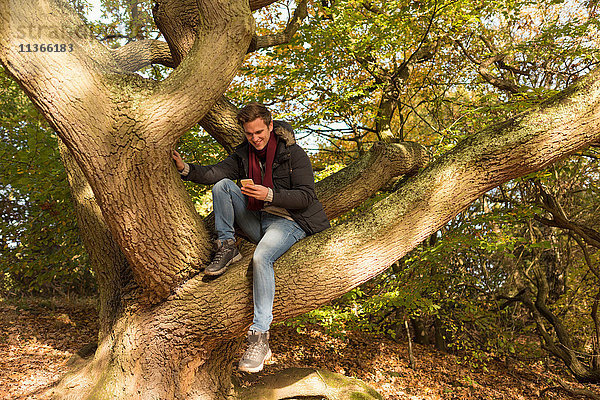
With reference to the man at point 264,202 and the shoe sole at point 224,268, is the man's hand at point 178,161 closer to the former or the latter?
the man at point 264,202

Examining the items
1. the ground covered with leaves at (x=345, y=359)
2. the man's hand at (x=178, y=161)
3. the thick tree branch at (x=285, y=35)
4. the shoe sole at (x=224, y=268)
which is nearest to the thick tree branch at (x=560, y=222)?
the ground covered with leaves at (x=345, y=359)

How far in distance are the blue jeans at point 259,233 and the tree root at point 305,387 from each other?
1535 mm

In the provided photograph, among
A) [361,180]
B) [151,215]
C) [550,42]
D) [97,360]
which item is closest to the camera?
[151,215]

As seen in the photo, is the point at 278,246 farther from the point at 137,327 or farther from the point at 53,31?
the point at 53,31

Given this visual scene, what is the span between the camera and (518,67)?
829cm

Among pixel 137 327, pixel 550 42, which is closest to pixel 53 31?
pixel 137 327

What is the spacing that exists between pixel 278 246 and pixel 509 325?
7.84 meters

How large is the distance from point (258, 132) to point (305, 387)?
2761mm

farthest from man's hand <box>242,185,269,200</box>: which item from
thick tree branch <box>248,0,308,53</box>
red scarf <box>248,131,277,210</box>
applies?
thick tree branch <box>248,0,308,53</box>

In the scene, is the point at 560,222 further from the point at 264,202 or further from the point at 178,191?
the point at 178,191

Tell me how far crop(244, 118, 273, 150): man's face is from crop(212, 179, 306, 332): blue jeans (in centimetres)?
35

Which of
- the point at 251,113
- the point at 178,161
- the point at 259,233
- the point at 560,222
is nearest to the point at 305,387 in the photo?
the point at 259,233

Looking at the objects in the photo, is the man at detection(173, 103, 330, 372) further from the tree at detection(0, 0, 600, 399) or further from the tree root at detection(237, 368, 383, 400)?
the tree root at detection(237, 368, 383, 400)

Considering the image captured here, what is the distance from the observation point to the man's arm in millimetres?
3021
